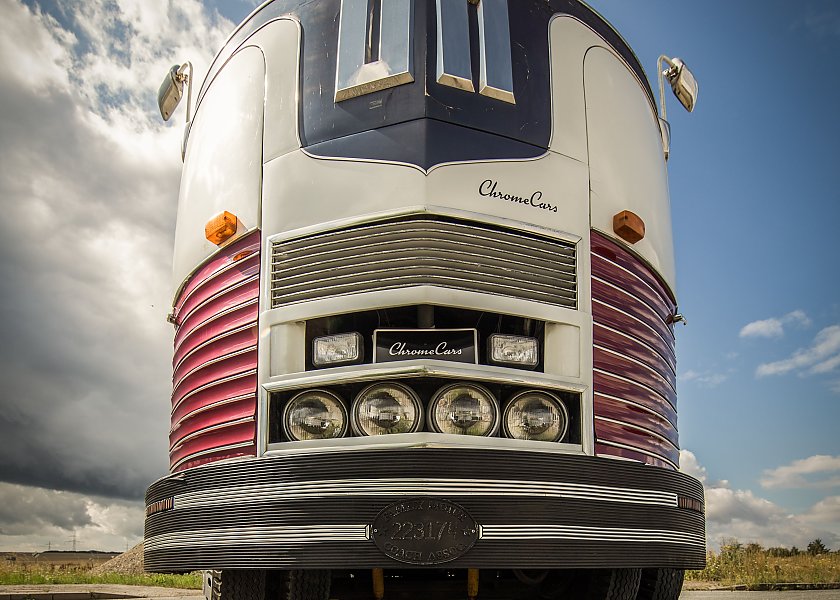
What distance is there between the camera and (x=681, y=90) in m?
5.35

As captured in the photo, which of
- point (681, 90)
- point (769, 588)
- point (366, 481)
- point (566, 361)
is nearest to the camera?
point (366, 481)

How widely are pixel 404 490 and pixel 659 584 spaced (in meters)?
1.91

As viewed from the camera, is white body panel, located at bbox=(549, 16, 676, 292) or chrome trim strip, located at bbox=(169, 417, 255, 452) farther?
white body panel, located at bbox=(549, 16, 676, 292)

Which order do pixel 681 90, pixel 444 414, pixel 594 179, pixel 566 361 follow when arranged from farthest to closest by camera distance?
1. pixel 681 90
2. pixel 594 179
3. pixel 566 361
4. pixel 444 414

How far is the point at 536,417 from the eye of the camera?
3.52 meters

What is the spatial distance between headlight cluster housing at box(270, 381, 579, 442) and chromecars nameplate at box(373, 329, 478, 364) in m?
0.11

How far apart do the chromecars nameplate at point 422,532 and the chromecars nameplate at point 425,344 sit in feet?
1.98

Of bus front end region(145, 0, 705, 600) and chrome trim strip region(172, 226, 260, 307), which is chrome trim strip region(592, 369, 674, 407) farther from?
chrome trim strip region(172, 226, 260, 307)

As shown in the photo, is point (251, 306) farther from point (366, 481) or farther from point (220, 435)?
Result: point (366, 481)

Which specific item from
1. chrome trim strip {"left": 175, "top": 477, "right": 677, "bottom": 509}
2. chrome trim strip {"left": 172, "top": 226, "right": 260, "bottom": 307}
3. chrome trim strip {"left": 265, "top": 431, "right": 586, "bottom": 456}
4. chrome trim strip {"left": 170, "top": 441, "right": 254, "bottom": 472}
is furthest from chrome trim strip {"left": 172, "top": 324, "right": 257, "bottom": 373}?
chrome trim strip {"left": 175, "top": 477, "right": 677, "bottom": 509}

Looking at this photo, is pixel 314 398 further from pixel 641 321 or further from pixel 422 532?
pixel 641 321

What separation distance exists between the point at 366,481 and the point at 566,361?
1.02 metres

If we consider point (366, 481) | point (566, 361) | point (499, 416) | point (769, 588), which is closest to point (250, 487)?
point (366, 481)

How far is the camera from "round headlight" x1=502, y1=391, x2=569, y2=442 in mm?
3482
